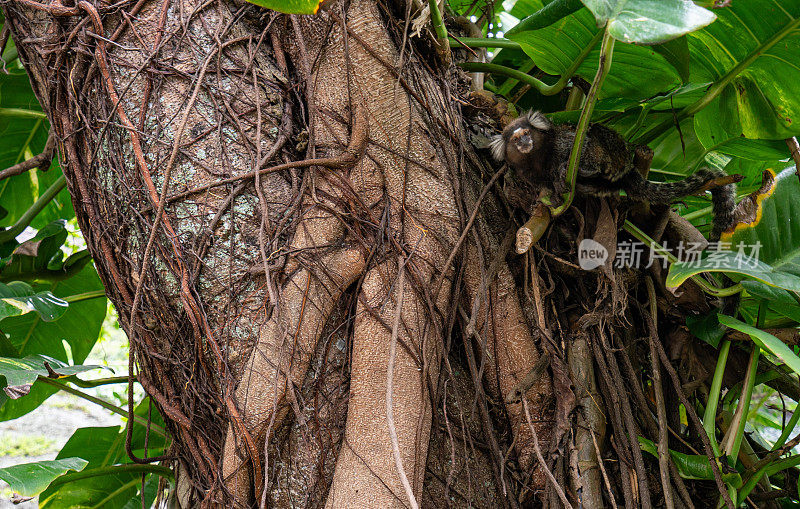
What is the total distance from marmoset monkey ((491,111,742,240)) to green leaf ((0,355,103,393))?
1.38 meters

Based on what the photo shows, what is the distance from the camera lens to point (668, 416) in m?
1.93

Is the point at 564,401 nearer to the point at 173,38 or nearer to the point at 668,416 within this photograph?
the point at 668,416

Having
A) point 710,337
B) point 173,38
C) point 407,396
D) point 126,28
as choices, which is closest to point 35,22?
point 126,28

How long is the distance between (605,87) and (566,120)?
0.52ft

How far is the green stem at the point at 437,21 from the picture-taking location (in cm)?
168

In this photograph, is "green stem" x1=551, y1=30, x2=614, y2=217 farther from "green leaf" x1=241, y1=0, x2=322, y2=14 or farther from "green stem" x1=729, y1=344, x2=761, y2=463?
"green stem" x1=729, y1=344, x2=761, y2=463

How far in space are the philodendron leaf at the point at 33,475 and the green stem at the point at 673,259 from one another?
170 centimetres

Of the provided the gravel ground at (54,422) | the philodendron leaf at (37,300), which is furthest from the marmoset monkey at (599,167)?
the gravel ground at (54,422)

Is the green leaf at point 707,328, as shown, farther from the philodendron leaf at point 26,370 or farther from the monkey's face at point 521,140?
the philodendron leaf at point 26,370

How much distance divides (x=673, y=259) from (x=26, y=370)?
1848 mm

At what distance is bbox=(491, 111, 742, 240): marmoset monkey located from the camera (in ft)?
6.00

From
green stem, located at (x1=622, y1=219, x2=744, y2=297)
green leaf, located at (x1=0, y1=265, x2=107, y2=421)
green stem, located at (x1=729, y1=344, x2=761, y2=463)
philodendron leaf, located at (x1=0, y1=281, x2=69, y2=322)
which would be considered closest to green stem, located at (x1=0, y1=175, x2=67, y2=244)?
green leaf, located at (x1=0, y1=265, x2=107, y2=421)

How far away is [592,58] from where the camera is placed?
191cm

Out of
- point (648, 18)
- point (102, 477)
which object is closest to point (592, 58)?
point (648, 18)
